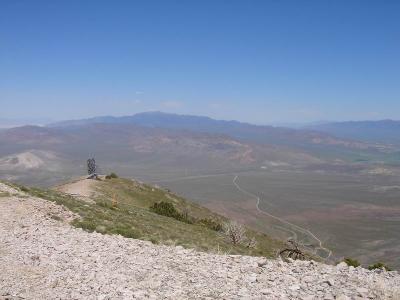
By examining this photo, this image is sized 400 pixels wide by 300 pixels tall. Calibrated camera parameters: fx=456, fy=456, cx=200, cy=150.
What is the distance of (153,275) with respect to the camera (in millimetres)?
12727

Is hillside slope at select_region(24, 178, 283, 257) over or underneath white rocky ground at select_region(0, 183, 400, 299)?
underneath

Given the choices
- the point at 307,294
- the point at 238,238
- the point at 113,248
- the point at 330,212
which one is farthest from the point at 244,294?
the point at 330,212

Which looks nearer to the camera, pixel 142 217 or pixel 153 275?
pixel 153 275

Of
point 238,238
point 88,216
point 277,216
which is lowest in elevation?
point 277,216

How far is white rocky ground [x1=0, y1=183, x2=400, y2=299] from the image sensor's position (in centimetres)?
1115

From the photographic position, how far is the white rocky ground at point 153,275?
36.6 ft

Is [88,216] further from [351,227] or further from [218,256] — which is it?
[351,227]

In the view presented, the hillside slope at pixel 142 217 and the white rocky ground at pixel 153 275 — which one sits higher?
the white rocky ground at pixel 153 275

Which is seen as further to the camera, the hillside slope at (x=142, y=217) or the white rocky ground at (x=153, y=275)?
the hillside slope at (x=142, y=217)

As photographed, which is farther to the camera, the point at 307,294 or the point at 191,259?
the point at 191,259

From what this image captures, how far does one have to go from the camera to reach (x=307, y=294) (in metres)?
10.8

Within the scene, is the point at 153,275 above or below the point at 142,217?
above

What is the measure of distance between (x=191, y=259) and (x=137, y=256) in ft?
5.96

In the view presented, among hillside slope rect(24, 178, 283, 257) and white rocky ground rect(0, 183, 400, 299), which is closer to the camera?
white rocky ground rect(0, 183, 400, 299)
